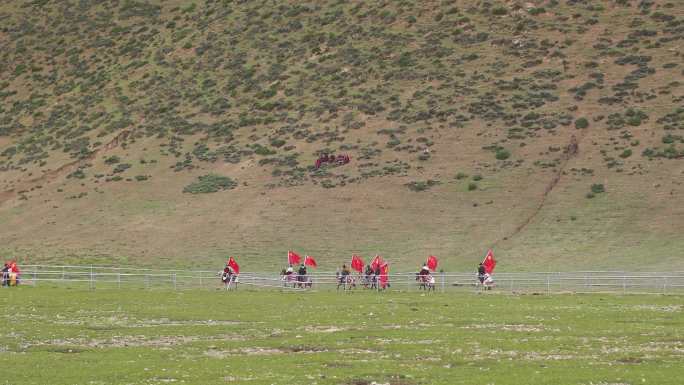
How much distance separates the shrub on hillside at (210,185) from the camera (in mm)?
83188

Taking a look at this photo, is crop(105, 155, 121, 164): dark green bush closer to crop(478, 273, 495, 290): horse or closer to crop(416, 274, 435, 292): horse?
crop(416, 274, 435, 292): horse

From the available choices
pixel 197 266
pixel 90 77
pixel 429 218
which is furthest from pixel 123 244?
pixel 90 77

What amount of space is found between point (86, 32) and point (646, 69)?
60341 millimetres

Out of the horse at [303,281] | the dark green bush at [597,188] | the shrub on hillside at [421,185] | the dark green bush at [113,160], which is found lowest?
the horse at [303,281]

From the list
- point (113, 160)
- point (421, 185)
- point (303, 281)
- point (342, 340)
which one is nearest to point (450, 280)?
point (303, 281)

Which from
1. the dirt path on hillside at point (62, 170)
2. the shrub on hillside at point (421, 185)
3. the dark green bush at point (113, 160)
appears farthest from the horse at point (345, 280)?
the dirt path on hillside at point (62, 170)

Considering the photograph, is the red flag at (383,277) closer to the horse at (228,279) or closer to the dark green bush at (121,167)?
the horse at (228,279)

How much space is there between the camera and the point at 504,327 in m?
34.4

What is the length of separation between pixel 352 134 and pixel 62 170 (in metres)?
24.0

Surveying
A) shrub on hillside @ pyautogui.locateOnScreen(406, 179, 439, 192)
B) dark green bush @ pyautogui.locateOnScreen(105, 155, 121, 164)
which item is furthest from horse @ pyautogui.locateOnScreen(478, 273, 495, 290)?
dark green bush @ pyautogui.locateOnScreen(105, 155, 121, 164)

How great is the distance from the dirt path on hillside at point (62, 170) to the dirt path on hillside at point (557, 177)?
38.1 metres

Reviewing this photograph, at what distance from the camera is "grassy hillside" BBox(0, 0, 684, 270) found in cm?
7162

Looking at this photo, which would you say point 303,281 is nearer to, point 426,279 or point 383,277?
point 383,277

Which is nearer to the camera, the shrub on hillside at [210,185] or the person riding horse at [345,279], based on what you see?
the person riding horse at [345,279]
